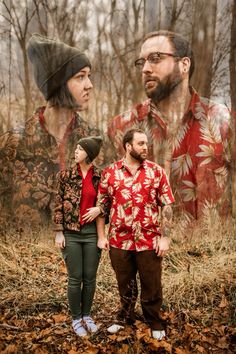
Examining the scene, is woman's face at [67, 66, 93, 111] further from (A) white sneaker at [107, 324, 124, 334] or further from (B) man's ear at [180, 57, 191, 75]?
(A) white sneaker at [107, 324, 124, 334]

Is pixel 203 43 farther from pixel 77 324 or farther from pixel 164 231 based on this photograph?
pixel 77 324

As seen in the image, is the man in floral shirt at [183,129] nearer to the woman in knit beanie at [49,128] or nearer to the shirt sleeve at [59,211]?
the woman in knit beanie at [49,128]

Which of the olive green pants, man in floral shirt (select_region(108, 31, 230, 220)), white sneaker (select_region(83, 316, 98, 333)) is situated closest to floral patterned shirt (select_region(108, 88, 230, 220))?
man in floral shirt (select_region(108, 31, 230, 220))

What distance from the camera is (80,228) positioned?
3.56 m

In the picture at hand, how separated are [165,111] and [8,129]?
2.40m

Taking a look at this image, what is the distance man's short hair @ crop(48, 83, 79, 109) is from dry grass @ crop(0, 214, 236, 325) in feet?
6.33

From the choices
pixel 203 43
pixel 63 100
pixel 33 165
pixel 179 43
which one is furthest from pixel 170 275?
pixel 203 43

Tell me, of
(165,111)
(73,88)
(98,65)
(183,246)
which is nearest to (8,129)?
(73,88)

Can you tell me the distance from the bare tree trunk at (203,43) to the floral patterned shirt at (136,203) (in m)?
2.90

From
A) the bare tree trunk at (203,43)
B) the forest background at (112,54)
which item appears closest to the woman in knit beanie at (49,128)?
the forest background at (112,54)

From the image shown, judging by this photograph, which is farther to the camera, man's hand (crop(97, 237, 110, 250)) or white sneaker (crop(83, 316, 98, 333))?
white sneaker (crop(83, 316, 98, 333))

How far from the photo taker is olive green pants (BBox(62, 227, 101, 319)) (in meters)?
3.55

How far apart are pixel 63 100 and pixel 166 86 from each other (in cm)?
154

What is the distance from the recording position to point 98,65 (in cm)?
606
